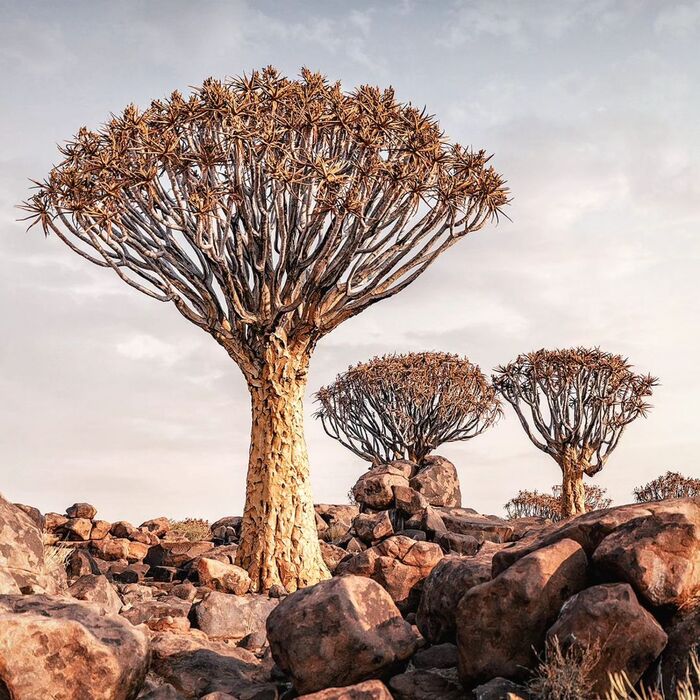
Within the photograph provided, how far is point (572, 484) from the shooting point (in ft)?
77.2

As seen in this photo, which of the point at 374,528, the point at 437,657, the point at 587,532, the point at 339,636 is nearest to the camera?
the point at 339,636

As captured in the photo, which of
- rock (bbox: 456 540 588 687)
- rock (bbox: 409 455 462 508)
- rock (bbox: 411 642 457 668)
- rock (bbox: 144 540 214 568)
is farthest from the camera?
rock (bbox: 409 455 462 508)

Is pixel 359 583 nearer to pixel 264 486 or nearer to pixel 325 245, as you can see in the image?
pixel 264 486

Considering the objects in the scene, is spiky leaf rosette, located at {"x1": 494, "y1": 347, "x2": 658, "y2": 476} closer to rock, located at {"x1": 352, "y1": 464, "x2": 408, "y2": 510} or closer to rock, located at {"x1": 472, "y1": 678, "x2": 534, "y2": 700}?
rock, located at {"x1": 352, "y1": 464, "x2": 408, "y2": 510}

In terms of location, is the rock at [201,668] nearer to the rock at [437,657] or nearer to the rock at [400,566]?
the rock at [437,657]

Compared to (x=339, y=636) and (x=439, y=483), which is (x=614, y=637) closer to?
(x=339, y=636)

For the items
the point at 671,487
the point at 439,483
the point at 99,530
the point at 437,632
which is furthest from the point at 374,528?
the point at 671,487

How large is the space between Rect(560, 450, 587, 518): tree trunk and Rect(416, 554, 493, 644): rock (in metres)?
15.6

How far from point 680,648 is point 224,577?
8331 millimetres

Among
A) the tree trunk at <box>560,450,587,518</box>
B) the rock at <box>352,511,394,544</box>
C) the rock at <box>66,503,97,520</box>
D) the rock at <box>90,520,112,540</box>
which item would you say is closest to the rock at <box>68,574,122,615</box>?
the rock at <box>90,520,112,540</box>

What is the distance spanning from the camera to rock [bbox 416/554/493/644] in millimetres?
7855

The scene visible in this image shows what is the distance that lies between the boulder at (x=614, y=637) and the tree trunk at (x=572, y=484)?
1777cm

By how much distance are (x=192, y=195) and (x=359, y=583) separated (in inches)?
326

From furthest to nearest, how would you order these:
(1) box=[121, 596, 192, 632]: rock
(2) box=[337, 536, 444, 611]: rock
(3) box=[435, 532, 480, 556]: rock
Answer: (3) box=[435, 532, 480, 556]: rock, (2) box=[337, 536, 444, 611]: rock, (1) box=[121, 596, 192, 632]: rock
